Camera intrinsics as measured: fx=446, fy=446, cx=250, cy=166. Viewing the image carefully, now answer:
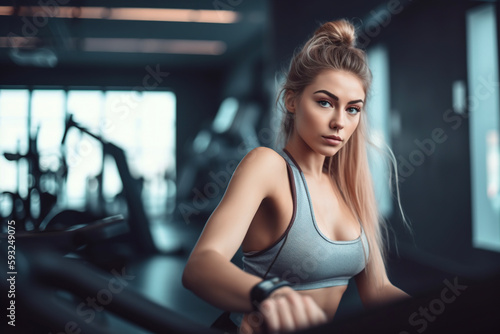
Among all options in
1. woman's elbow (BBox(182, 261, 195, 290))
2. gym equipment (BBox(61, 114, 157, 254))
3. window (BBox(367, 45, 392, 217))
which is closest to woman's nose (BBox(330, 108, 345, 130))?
woman's elbow (BBox(182, 261, 195, 290))

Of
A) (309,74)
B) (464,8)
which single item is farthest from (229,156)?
(309,74)

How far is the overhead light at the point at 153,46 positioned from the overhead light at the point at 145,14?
1554mm

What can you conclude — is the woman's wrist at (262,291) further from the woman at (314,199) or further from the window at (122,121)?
the window at (122,121)

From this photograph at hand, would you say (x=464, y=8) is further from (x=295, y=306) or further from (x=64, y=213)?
(x=295, y=306)

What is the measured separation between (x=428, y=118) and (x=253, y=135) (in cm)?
294

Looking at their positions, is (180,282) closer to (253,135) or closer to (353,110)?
(353,110)

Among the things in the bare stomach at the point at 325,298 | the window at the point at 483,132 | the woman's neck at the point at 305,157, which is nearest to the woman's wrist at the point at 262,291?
the bare stomach at the point at 325,298

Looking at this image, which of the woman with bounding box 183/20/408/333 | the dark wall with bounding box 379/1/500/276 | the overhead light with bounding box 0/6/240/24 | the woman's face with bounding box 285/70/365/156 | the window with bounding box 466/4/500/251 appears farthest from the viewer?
the overhead light with bounding box 0/6/240/24

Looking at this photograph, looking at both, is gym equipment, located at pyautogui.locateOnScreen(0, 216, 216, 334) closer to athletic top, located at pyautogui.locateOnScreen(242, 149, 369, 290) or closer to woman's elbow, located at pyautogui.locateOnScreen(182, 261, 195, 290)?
woman's elbow, located at pyautogui.locateOnScreen(182, 261, 195, 290)

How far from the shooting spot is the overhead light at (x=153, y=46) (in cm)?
916

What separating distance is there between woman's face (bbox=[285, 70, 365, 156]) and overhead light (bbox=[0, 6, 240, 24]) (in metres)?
6.30

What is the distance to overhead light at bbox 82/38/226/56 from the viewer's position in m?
9.16

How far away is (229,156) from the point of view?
7355 mm

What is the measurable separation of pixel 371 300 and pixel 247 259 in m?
0.26
